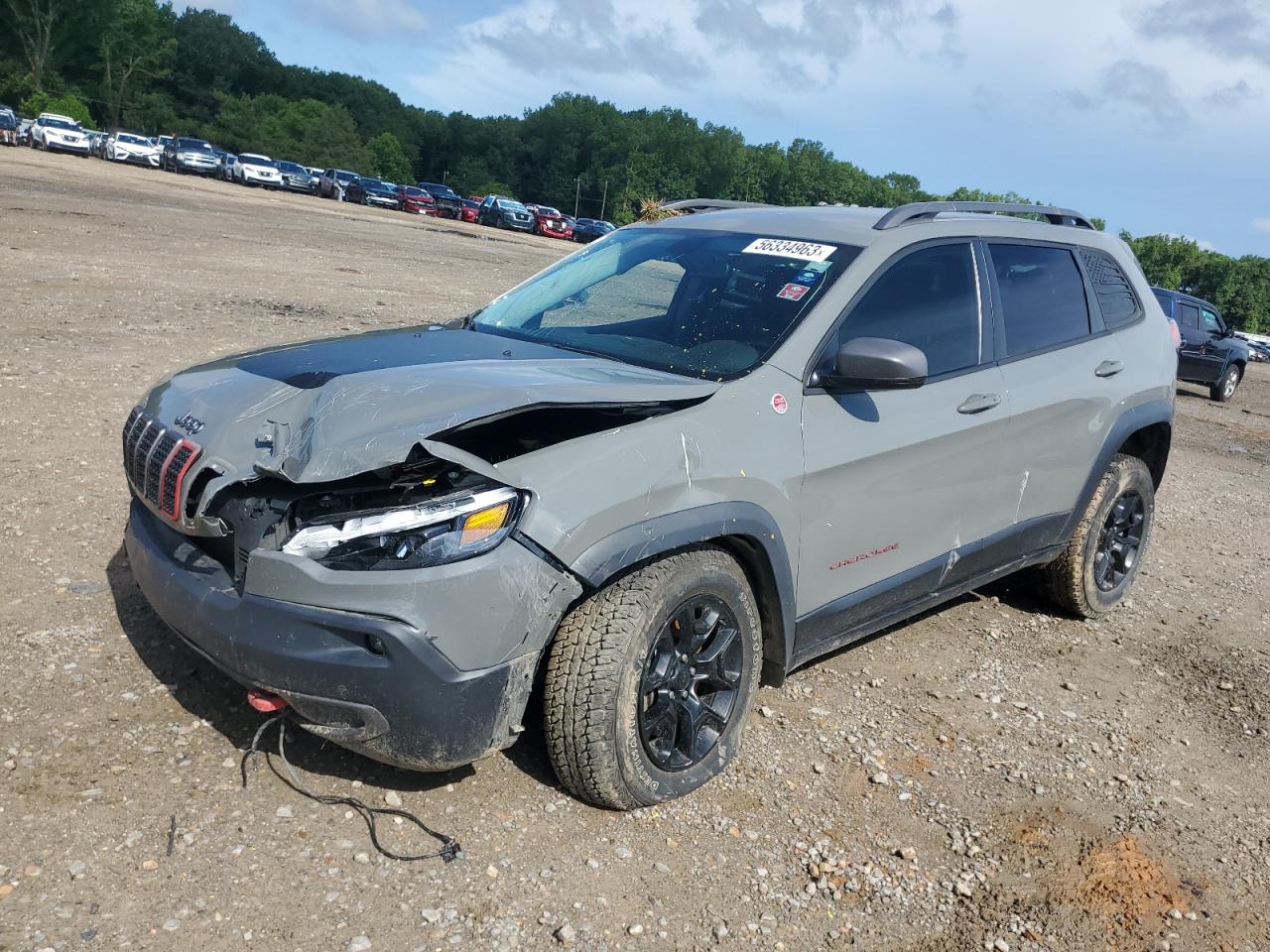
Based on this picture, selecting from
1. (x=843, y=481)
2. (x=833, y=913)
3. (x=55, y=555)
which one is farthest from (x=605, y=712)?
(x=55, y=555)

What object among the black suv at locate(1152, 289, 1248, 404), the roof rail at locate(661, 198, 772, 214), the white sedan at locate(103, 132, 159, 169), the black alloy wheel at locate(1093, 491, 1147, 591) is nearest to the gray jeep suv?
the roof rail at locate(661, 198, 772, 214)

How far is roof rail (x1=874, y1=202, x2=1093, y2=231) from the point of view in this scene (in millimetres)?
4250

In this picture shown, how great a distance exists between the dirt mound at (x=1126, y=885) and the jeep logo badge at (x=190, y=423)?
3.05 metres

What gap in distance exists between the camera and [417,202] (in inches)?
2062

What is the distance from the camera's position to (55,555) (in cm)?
477

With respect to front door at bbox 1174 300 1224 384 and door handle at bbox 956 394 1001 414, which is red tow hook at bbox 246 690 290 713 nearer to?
door handle at bbox 956 394 1001 414

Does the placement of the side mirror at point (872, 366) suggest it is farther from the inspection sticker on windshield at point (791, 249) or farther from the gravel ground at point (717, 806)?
the gravel ground at point (717, 806)

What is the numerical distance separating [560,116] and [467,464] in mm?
124626

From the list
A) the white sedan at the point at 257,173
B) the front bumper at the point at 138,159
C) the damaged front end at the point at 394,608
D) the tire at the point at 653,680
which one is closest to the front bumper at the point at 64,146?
the front bumper at the point at 138,159

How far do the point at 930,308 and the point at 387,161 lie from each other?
10013cm

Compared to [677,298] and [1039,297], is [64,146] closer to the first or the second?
[677,298]

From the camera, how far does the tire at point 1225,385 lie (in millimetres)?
19859

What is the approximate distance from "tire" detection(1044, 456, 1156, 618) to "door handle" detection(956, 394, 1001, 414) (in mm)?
1233

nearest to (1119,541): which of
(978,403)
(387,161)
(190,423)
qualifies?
(978,403)
